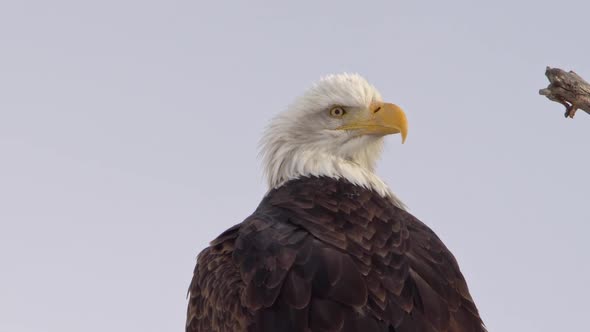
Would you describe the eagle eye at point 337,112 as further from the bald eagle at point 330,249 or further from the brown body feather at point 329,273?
the brown body feather at point 329,273

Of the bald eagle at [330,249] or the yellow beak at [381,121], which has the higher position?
the yellow beak at [381,121]

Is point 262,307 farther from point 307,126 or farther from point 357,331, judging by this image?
point 307,126

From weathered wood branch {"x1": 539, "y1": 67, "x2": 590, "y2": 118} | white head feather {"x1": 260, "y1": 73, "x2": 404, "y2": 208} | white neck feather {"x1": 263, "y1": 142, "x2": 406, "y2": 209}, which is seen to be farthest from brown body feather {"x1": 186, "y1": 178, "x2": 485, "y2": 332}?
weathered wood branch {"x1": 539, "y1": 67, "x2": 590, "y2": 118}

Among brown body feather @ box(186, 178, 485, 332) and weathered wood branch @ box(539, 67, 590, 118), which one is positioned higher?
weathered wood branch @ box(539, 67, 590, 118)

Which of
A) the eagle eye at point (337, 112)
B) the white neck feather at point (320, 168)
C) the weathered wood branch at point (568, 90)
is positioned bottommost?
the white neck feather at point (320, 168)

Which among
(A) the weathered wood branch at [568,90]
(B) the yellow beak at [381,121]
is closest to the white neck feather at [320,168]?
(B) the yellow beak at [381,121]

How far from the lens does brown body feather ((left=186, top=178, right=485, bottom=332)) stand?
649 cm

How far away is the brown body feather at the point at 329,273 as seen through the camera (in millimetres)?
6488

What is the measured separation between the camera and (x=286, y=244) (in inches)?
272

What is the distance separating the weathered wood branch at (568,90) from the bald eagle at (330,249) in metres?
1.69

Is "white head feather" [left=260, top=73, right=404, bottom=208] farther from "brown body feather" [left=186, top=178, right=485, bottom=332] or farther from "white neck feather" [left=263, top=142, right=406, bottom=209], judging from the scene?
"brown body feather" [left=186, top=178, right=485, bottom=332]

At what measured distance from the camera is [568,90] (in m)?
5.90

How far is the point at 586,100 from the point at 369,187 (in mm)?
2622

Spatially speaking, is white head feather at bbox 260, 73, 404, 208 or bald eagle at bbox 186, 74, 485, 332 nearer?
bald eagle at bbox 186, 74, 485, 332
